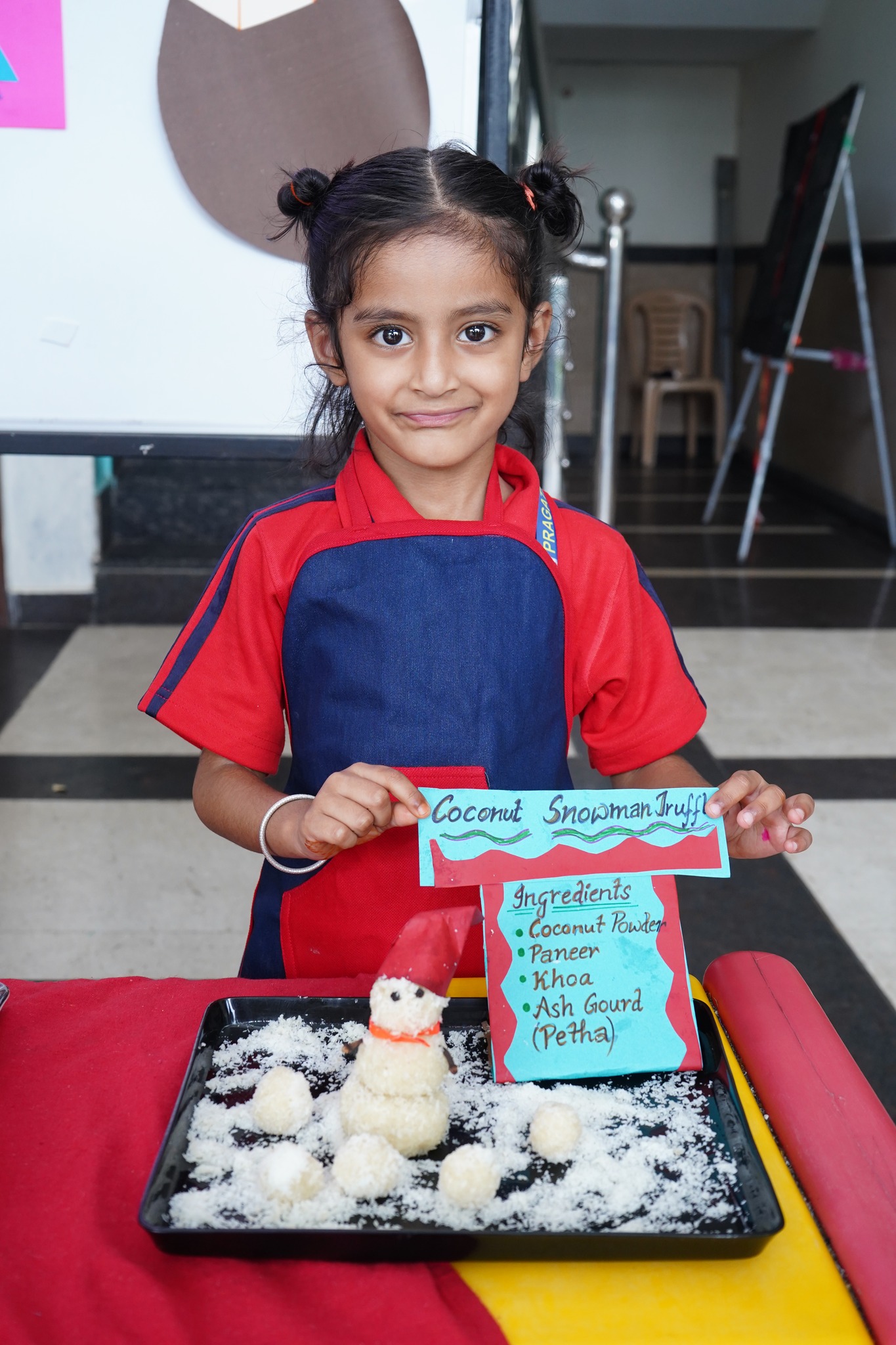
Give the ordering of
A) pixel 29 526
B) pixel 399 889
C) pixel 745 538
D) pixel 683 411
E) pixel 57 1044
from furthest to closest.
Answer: pixel 683 411 → pixel 745 538 → pixel 29 526 → pixel 399 889 → pixel 57 1044

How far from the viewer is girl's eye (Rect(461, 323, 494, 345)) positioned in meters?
0.91

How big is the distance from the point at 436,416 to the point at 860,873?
1494mm

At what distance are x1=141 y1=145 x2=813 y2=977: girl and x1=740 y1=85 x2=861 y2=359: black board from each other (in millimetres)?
3807

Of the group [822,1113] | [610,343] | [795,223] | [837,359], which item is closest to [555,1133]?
[822,1113]

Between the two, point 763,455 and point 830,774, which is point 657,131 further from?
point 830,774

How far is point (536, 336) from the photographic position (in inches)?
40.8

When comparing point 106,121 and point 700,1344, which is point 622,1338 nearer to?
point 700,1344

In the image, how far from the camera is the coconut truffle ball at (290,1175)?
57 centimetres

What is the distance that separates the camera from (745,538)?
452cm

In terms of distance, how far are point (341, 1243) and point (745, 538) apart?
4.20m

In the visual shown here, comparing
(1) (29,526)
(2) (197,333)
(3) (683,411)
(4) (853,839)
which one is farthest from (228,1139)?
(3) (683,411)

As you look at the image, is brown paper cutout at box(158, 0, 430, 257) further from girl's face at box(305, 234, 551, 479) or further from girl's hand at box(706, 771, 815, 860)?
girl's hand at box(706, 771, 815, 860)

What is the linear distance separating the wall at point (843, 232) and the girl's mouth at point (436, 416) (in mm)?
4445

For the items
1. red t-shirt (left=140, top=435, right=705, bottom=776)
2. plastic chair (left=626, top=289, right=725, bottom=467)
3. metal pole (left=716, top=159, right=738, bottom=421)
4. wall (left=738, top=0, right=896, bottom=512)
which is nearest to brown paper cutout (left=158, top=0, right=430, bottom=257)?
red t-shirt (left=140, top=435, right=705, bottom=776)
